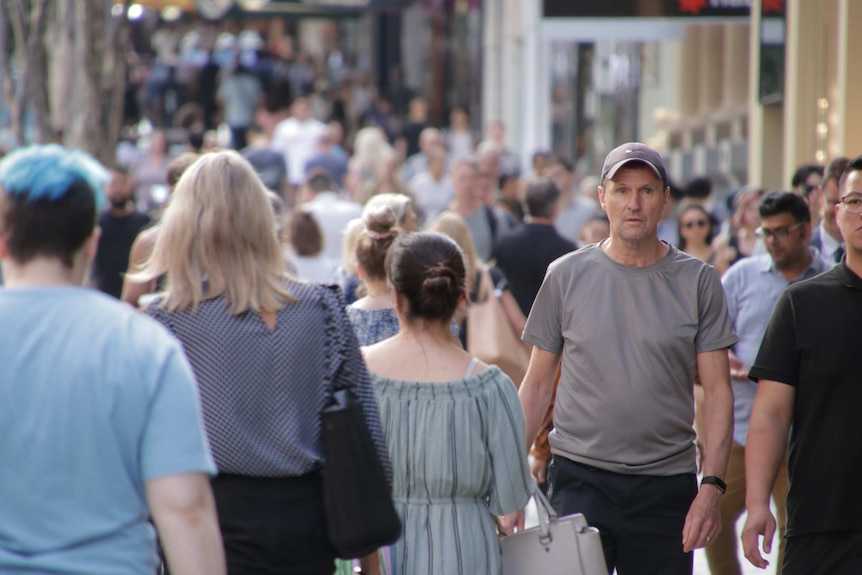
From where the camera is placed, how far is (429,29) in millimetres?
35062

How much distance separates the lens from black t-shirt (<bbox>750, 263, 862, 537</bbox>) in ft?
13.5

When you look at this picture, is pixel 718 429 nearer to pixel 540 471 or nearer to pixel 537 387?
pixel 537 387

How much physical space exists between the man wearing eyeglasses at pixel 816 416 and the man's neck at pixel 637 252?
0.59 meters

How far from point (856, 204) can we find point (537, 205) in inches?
204

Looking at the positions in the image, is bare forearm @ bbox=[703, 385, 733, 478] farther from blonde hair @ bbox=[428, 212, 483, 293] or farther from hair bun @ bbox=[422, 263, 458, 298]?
blonde hair @ bbox=[428, 212, 483, 293]

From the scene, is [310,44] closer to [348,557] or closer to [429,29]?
[429,29]

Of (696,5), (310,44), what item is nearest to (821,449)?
(696,5)

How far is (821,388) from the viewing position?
13.7 ft

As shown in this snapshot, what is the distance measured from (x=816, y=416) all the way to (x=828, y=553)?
40 cm

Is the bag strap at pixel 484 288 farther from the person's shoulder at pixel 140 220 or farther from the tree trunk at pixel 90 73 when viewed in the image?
the tree trunk at pixel 90 73

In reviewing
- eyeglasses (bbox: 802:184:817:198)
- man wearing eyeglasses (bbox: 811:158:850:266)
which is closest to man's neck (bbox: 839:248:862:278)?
man wearing eyeglasses (bbox: 811:158:850:266)

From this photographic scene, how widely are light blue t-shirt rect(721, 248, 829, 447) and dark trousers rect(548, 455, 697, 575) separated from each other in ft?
5.57

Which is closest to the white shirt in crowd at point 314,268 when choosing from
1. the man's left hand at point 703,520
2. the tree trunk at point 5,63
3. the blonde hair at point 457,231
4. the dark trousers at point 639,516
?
the blonde hair at point 457,231

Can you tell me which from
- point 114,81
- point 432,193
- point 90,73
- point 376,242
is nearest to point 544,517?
point 376,242
